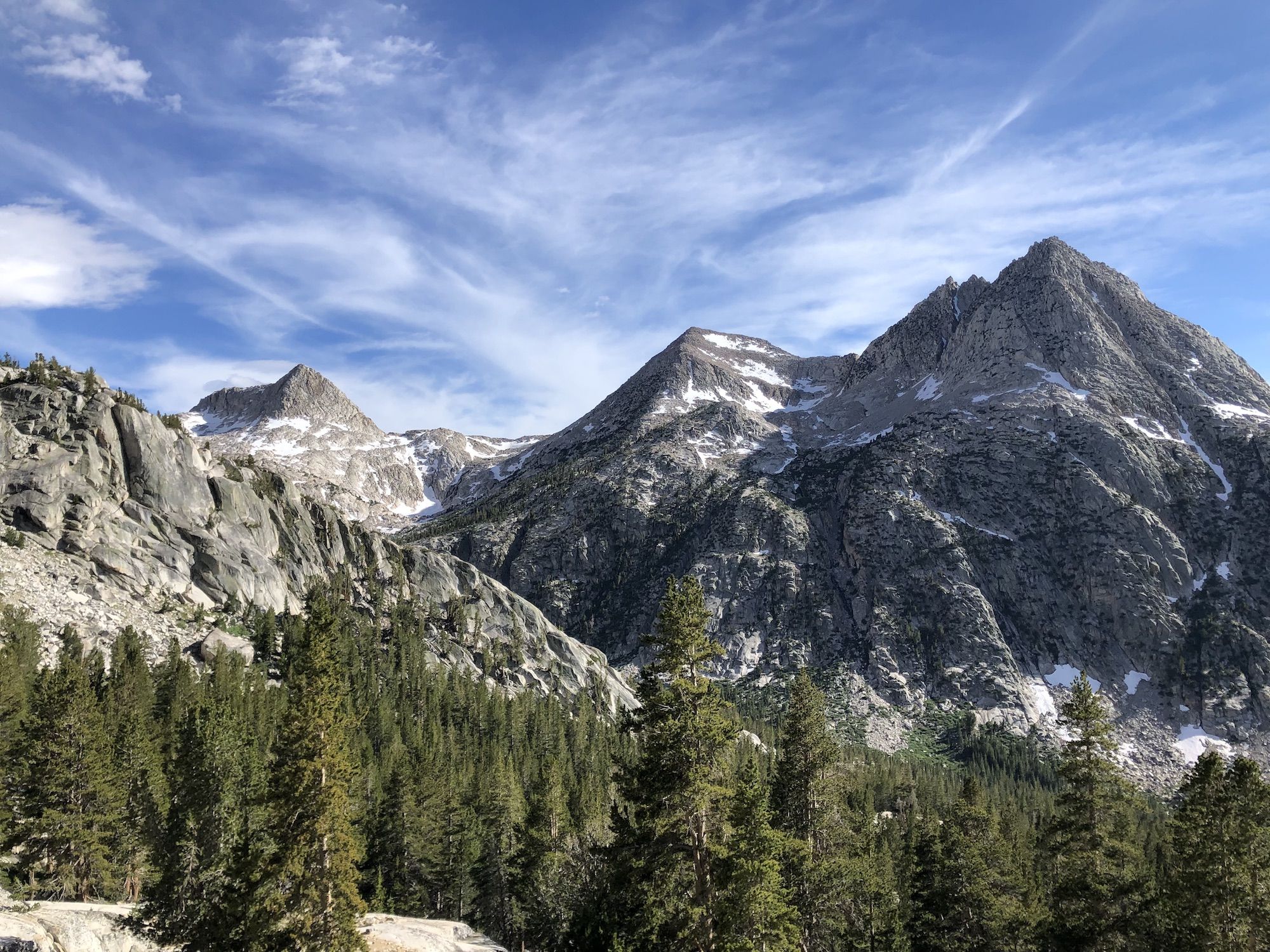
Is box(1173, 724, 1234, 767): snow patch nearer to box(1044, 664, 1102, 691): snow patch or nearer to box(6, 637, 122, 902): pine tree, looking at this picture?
box(1044, 664, 1102, 691): snow patch

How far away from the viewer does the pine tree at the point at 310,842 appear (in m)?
20.8

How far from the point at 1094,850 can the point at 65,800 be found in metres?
50.0

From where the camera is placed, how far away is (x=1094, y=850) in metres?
30.5

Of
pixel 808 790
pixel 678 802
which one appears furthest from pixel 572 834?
pixel 678 802

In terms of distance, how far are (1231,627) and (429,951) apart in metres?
225

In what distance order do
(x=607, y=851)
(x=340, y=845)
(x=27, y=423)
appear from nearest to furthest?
(x=340, y=845), (x=607, y=851), (x=27, y=423)

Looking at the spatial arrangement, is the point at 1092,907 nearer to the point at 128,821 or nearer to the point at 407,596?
the point at 128,821

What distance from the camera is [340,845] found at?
21.5m

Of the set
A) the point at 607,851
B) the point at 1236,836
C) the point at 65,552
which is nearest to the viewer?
the point at 607,851

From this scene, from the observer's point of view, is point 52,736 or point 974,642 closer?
point 52,736

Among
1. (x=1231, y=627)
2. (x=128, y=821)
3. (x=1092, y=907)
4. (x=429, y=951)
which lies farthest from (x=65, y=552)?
(x=1231, y=627)

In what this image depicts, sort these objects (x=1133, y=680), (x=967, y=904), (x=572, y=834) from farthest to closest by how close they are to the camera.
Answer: (x=1133, y=680), (x=572, y=834), (x=967, y=904)

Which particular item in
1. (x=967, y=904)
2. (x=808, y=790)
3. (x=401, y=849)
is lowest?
(x=401, y=849)

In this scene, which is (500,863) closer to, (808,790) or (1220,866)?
(808,790)
